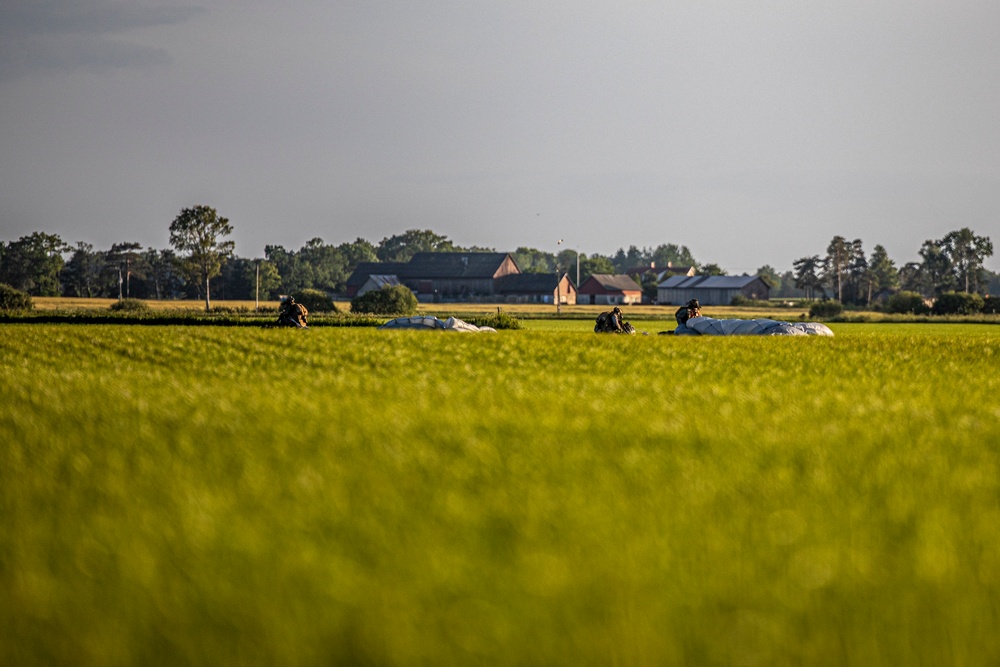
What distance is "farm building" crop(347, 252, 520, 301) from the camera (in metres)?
172

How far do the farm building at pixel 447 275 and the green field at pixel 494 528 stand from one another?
6186 inches

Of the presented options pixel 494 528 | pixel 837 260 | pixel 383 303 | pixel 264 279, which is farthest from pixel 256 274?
pixel 494 528

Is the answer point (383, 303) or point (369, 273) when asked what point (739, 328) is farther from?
point (369, 273)

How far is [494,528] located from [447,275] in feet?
543

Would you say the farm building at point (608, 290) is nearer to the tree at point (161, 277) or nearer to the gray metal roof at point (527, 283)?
the gray metal roof at point (527, 283)

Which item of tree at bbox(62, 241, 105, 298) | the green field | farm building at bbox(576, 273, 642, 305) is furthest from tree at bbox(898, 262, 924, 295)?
the green field

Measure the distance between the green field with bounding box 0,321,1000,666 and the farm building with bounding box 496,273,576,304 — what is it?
151304 millimetres

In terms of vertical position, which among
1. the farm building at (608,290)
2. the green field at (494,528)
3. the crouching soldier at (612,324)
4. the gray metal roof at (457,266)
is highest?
the gray metal roof at (457,266)

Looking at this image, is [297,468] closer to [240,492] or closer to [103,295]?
[240,492]

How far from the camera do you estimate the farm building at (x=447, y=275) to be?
172 metres

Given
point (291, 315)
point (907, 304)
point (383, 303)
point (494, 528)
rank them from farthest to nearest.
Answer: point (907, 304)
point (383, 303)
point (291, 315)
point (494, 528)

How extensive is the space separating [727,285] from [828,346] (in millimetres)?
145142

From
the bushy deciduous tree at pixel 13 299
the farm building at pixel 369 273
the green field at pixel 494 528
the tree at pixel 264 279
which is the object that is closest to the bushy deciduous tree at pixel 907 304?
the bushy deciduous tree at pixel 13 299

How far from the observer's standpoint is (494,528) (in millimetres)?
7055
